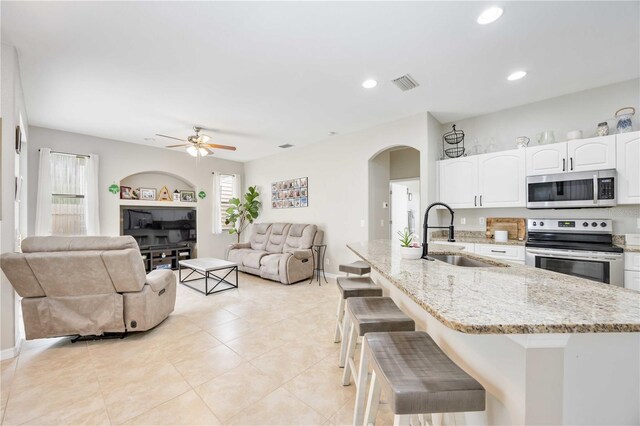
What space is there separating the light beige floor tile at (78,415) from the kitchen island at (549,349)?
2.00m

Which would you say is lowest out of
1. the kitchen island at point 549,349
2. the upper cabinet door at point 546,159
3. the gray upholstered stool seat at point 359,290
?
the gray upholstered stool seat at point 359,290

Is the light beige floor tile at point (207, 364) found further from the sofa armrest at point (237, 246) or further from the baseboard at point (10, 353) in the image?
the sofa armrest at point (237, 246)

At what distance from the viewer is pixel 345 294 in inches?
83.9

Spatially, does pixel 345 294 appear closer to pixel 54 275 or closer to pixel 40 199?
pixel 54 275

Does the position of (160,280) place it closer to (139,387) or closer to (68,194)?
(139,387)

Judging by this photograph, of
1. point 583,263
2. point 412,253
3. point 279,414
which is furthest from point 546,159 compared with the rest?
point 279,414

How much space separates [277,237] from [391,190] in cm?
275

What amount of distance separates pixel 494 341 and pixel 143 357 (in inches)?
103

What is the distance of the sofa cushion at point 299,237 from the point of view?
5.09 metres

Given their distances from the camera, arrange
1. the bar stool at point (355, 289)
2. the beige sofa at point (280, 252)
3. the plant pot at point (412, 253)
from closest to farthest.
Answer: the plant pot at point (412, 253), the bar stool at point (355, 289), the beige sofa at point (280, 252)

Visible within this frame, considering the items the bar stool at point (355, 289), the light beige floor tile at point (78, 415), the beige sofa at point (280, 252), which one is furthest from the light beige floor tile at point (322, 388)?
the beige sofa at point (280, 252)

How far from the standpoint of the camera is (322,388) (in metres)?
1.87

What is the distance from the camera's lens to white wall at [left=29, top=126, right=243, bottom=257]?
4.48m

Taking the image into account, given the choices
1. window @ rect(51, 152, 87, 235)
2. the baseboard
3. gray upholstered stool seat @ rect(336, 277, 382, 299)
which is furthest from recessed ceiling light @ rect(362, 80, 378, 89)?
window @ rect(51, 152, 87, 235)
